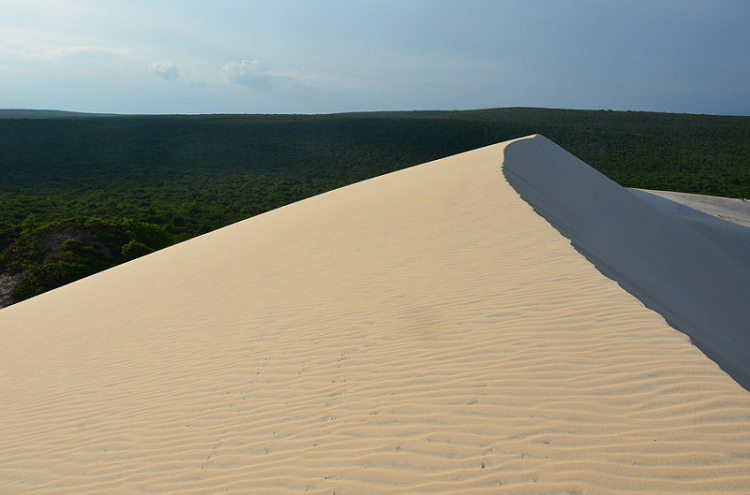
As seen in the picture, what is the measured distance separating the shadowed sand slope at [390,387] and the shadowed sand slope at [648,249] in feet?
3.65

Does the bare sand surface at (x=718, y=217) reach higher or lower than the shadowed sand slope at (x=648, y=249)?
lower

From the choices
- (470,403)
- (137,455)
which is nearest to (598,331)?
(470,403)

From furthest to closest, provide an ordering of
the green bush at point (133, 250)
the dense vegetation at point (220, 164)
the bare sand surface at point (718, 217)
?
the dense vegetation at point (220, 164)
the green bush at point (133, 250)
the bare sand surface at point (718, 217)

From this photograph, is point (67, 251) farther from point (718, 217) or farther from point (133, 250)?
point (718, 217)

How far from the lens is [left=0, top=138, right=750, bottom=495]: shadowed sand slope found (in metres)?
2.93

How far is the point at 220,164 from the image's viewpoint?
134 feet

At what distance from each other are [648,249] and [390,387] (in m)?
8.35

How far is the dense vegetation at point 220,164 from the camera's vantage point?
16828 mm

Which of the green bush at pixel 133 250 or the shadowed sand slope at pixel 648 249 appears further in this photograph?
the green bush at pixel 133 250

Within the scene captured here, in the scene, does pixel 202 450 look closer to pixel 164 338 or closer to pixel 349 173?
pixel 164 338

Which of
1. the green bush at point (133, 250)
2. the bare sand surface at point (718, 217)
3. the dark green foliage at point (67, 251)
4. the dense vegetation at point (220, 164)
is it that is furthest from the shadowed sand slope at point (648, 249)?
the dense vegetation at point (220, 164)

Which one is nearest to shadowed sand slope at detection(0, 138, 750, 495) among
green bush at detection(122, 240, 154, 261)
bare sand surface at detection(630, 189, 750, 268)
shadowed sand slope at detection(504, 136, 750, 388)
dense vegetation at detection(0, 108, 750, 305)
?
shadowed sand slope at detection(504, 136, 750, 388)

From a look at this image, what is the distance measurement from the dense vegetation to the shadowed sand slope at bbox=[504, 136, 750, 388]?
12.8 m

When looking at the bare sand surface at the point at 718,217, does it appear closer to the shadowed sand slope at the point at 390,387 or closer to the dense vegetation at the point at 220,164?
the dense vegetation at the point at 220,164
